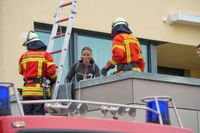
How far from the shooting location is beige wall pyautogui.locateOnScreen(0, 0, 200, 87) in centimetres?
1205

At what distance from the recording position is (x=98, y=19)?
13570 millimetres

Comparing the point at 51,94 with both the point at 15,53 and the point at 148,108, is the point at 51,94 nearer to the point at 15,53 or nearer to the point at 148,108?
the point at 15,53

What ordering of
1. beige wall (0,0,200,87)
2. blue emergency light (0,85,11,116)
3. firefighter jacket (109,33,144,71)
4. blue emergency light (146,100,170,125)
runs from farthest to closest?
beige wall (0,0,200,87) → firefighter jacket (109,33,144,71) → blue emergency light (146,100,170,125) → blue emergency light (0,85,11,116)

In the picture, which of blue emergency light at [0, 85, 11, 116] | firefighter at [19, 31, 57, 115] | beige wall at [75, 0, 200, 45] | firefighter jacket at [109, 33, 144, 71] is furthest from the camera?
beige wall at [75, 0, 200, 45]

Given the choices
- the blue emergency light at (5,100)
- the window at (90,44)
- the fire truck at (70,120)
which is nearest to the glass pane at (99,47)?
the window at (90,44)

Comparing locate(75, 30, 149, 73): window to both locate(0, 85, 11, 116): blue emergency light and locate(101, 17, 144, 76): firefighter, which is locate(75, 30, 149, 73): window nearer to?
locate(101, 17, 144, 76): firefighter

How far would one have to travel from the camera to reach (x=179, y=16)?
14617 millimetres

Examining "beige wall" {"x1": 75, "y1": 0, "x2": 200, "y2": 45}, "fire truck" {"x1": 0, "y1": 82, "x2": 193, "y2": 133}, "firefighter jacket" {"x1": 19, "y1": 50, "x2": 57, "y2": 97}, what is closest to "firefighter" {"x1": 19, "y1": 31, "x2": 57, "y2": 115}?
"firefighter jacket" {"x1": 19, "y1": 50, "x2": 57, "y2": 97}

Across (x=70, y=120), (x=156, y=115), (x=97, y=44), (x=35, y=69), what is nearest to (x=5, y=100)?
(x=70, y=120)

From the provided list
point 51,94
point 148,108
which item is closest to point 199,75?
point 51,94

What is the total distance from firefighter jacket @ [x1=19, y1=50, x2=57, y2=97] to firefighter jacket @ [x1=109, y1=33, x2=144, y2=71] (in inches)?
43.3

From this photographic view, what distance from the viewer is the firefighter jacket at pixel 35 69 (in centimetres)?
885

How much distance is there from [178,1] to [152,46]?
122cm

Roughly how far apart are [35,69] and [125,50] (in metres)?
1.49
